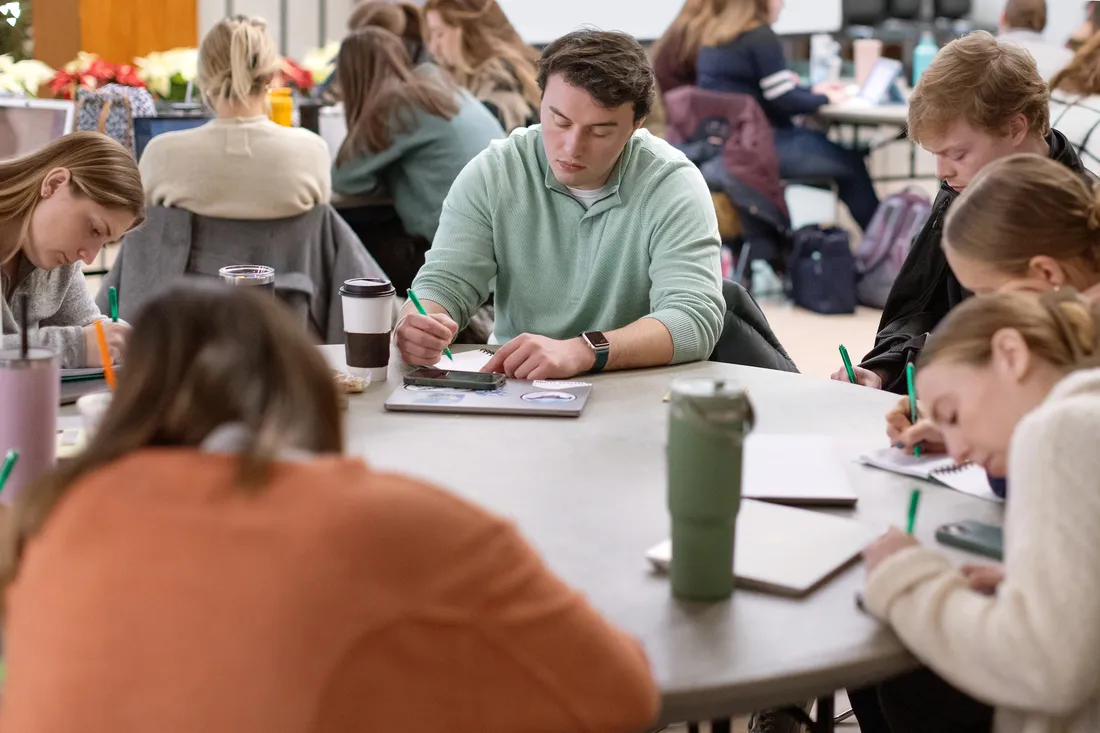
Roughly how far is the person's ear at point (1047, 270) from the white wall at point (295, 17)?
275 inches

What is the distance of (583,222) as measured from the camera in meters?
2.33

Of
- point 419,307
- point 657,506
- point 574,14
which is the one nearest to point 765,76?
point 574,14

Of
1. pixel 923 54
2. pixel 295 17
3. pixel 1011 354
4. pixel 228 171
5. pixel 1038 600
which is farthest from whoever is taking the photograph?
pixel 295 17

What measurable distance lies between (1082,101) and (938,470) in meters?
2.09

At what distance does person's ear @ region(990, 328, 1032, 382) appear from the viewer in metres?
1.18

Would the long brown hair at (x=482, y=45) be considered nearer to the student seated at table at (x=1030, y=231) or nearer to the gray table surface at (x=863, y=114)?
the gray table surface at (x=863, y=114)

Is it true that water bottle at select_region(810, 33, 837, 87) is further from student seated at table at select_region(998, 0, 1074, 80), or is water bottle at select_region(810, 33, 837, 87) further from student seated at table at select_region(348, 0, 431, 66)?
student seated at table at select_region(348, 0, 431, 66)

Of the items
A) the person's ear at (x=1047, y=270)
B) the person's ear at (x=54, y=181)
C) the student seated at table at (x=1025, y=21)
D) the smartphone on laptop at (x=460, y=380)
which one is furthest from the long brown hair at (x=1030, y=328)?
the student seated at table at (x=1025, y=21)

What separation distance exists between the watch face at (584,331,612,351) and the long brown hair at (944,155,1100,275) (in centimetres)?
60

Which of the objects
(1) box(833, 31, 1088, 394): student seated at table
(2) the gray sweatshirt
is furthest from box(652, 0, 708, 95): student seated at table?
(2) the gray sweatshirt

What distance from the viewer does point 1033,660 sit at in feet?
3.31

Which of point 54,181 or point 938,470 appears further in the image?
point 54,181

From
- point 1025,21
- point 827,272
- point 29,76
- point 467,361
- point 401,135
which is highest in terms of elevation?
point 1025,21

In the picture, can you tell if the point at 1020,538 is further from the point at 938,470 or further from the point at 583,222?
the point at 583,222
